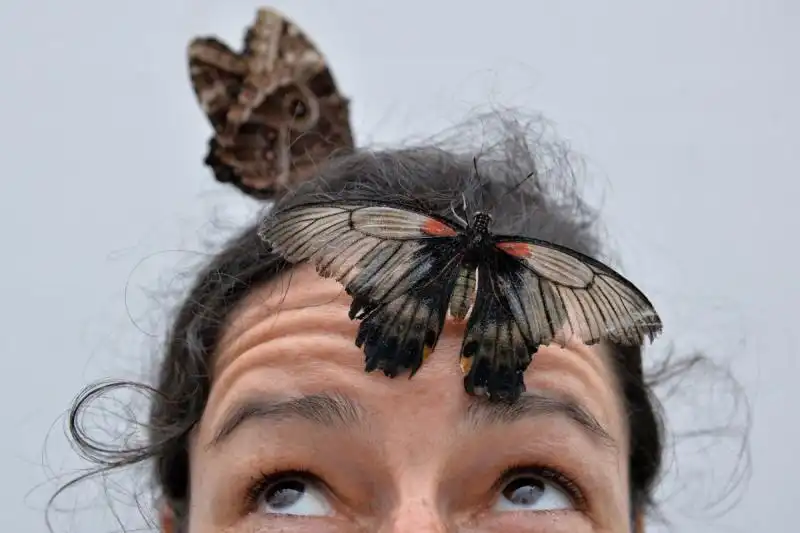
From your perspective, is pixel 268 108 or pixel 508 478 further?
pixel 268 108

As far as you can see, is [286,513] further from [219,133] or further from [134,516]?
[219,133]

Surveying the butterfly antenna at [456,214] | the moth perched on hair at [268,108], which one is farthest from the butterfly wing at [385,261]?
the moth perched on hair at [268,108]

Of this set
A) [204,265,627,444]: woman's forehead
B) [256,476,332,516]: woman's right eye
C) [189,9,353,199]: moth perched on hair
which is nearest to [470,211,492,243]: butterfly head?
[204,265,627,444]: woman's forehead


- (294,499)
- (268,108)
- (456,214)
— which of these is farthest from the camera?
(268,108)

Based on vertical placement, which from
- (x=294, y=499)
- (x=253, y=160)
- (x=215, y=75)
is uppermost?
(x=215, y=75)

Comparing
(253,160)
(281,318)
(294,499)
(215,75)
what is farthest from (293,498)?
(215,75)

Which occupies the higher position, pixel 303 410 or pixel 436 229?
pixel 436 229

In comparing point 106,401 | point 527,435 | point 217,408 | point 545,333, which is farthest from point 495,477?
point 106,401

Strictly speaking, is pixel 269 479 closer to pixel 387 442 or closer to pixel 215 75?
pixel 387 442

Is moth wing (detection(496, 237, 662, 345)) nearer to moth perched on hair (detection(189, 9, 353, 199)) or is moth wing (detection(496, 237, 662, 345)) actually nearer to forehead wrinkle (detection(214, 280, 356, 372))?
forehead wrinkle (detection(214, 280, 356, 372))
